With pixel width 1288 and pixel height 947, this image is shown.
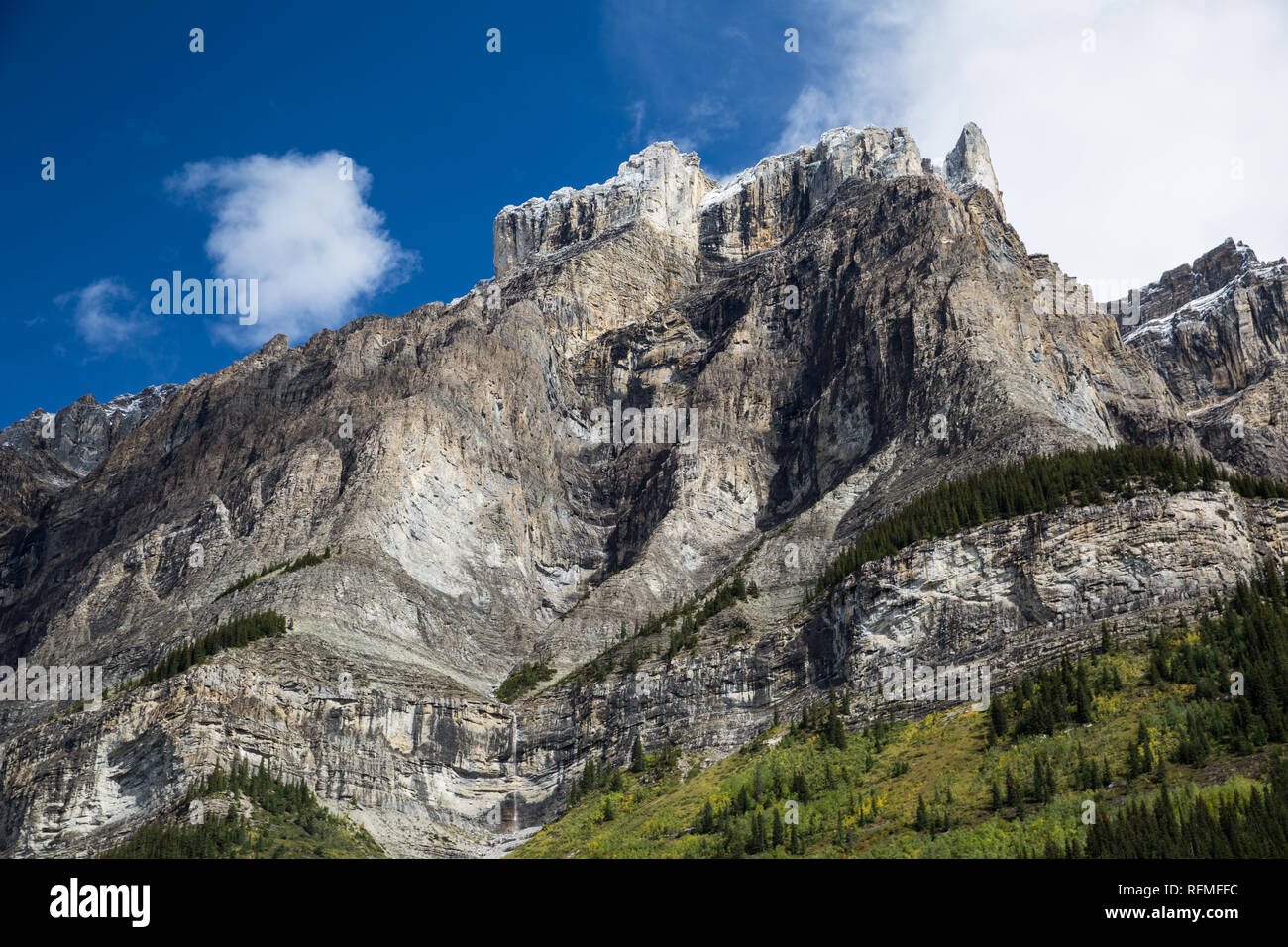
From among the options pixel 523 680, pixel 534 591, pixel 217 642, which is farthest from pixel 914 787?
pixel 534 591

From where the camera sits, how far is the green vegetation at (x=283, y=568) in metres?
155

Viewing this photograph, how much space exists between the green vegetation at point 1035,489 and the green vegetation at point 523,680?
31718mm

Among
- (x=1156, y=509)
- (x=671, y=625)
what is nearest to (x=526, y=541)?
(x=671, y=625)

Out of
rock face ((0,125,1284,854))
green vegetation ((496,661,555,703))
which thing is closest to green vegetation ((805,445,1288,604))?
rock face ((0,125,1284,854))

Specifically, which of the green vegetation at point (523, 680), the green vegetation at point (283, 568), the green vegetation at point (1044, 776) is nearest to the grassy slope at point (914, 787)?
the green vegetation at point (1044, 776)

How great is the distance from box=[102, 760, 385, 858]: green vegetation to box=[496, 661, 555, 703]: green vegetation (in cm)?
3135

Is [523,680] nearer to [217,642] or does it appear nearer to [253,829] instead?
[217,642]

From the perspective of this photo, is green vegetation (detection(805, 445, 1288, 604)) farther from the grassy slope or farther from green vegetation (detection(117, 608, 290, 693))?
green vegetation (detection(117, 608, 290, 693))

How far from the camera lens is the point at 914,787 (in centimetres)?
8688

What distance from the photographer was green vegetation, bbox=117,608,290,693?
420 feet

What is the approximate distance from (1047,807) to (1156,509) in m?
51.1

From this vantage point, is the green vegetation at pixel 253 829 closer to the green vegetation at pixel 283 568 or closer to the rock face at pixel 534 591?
the rock face at pixel 534 591

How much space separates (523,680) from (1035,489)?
191 feet

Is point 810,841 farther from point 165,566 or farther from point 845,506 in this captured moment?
point 165,566
